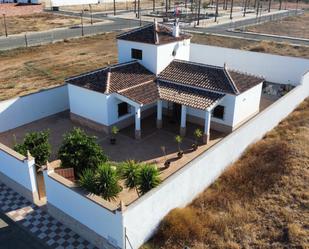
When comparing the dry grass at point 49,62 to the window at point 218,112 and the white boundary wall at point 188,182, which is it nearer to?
the window at point 218,112

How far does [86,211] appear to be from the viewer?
621 inches

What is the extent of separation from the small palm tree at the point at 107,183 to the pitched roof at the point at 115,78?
966cm

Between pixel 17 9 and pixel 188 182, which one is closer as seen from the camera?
pixel 188 182

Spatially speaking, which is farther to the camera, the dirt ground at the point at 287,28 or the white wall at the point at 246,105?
the dirt ground at the point at 287,28

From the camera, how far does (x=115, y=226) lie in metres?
14.7

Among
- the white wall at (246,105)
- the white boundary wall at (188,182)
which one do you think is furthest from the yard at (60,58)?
the white boundary wall at (188,182)

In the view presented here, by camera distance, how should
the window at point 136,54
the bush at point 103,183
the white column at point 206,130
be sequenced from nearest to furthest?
the bush at point 103,183 → the white column at point 206,130 → the window at point 136,54

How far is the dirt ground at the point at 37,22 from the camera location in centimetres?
6862

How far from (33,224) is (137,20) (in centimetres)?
7206

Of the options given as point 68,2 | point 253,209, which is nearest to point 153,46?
point 253,209

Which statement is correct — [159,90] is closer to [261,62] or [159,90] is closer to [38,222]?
[38,222]

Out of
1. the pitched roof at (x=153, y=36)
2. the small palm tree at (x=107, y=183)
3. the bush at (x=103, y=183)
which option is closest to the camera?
the bush at (x=103, y=183)

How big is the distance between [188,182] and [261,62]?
25.6m

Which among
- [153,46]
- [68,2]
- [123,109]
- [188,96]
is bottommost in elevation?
[123,109]
